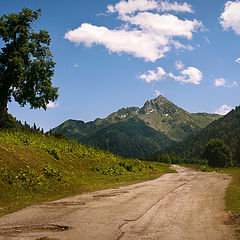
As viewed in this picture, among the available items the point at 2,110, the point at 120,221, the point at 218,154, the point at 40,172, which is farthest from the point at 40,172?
the point at 218,154

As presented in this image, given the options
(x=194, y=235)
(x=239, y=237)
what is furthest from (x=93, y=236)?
(x=239, y=237)

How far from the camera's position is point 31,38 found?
102ft

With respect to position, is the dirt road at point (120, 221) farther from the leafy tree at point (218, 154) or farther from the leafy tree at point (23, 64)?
the leafy tree at point (218, 154)

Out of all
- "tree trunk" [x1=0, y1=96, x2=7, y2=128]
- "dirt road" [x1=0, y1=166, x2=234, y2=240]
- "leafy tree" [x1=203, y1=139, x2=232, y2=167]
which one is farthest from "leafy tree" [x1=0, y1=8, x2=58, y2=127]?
"leafy tree" [x1=203, y1=139, x2=232, y2=167]

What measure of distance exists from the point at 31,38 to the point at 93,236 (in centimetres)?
3035

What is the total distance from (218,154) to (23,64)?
80.8m

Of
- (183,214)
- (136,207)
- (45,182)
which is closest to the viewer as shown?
(183,214)

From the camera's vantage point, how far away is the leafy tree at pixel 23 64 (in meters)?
28.6

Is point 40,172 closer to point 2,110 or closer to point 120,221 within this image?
point 120,221

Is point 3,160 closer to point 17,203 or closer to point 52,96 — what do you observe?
point 17,203

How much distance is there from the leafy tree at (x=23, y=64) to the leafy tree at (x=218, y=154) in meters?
76.0

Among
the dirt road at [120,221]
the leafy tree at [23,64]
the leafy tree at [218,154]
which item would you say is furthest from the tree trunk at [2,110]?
the leafy tree at [218,154]

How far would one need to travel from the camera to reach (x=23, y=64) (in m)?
28.6

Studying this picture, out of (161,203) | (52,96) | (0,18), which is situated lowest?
(161,203)
